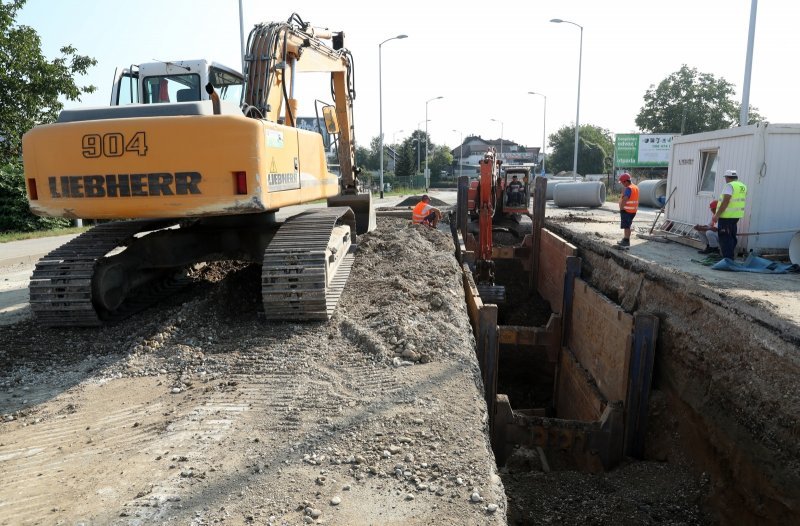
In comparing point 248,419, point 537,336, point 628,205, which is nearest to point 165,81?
point 248,419

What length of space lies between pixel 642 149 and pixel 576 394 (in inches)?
1428

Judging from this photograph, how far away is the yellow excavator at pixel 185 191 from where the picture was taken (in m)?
5.04

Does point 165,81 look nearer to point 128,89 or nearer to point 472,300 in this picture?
point 128,89

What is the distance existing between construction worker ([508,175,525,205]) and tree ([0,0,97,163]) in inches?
558

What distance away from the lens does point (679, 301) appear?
7.20 metres

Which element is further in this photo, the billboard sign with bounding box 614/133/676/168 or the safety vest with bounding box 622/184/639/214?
the billboard sign with bounding box 614/133/676/168

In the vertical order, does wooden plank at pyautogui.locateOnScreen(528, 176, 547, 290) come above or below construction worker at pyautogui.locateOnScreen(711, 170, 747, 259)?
below

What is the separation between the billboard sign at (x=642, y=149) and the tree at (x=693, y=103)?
966 inches

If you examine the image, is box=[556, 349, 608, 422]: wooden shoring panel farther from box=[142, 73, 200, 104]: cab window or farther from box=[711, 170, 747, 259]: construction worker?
box=[142, 73, 200, 104]: cab window

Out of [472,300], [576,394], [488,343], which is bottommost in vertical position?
[576,394]

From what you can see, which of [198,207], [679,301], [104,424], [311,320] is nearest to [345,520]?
[104,424]

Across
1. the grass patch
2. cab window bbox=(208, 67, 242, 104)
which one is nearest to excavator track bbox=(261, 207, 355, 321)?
cab window bbox=(208, 67, 242, 104)

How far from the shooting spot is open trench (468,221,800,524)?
490 centimetres

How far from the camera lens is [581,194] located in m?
23.8
